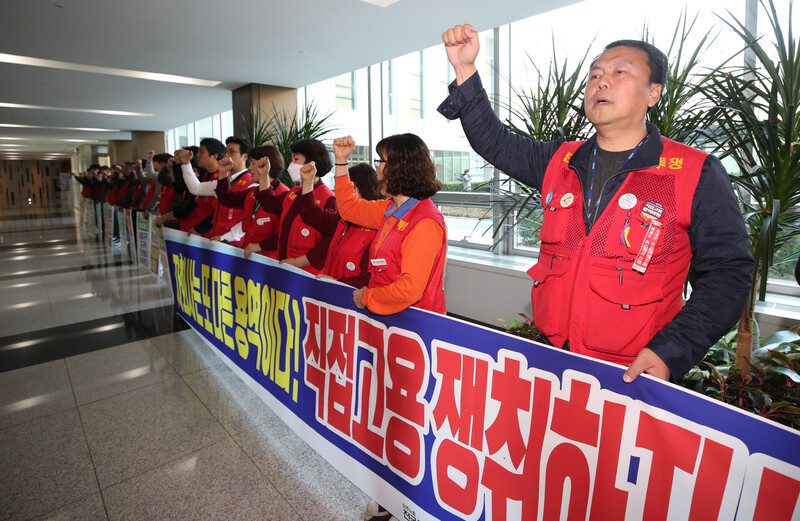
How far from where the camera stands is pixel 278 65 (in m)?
6.30

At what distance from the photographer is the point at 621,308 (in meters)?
1.13

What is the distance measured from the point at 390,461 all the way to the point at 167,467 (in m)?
1.12

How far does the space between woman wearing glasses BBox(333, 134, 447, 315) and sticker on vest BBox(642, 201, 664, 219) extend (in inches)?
28.0

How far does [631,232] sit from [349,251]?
1.52 metres

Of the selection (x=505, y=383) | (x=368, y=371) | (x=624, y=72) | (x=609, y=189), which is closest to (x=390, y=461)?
(x=368, y=371)

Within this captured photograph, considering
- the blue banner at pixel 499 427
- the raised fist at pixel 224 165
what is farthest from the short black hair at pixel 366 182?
the raised fist at pixel 224 165

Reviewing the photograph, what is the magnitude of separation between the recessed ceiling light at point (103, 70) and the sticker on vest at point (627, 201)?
7709mm

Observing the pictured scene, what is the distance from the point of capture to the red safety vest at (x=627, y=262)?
1091 mm

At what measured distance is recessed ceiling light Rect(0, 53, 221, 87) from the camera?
20.5 ft

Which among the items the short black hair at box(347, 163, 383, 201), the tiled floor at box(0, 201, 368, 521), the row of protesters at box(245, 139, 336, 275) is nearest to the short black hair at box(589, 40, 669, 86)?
the short black hair at box(347, 163, 383, 201)

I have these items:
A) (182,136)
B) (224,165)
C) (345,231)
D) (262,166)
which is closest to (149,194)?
(224,165)

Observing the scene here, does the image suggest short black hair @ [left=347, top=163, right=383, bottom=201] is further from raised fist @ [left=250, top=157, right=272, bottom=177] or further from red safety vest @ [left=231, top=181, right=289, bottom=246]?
red safety vest @ [left=231, top=181, right=289, bottom=246]

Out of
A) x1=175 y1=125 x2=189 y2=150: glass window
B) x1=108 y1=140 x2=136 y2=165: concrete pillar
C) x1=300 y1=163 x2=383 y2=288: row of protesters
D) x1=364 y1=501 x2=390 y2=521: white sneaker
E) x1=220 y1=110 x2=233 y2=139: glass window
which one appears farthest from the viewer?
x1=108 y1=140 x2=136 y2=165: concrete pillar

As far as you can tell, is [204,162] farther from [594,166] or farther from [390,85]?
[594,166]
